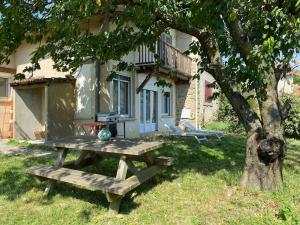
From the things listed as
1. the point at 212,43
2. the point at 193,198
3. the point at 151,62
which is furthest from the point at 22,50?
the point at 193,198

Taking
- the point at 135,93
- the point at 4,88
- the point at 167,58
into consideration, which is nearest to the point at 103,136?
the point at 135,93

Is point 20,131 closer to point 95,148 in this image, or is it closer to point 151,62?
point 151,62

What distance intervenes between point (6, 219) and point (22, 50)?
10.9 meters

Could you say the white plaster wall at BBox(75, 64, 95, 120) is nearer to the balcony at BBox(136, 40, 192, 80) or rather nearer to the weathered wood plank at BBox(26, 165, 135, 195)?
the balcony at BBox(136, 40, 192, 80)

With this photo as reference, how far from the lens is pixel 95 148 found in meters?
4.43

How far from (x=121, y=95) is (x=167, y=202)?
822cm

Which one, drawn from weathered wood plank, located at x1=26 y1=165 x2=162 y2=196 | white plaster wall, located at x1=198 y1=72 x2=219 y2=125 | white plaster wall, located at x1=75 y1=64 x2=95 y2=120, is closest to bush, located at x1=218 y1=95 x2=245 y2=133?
white plaster wall, located at x1=198 y1=72 x2=219 y2=125

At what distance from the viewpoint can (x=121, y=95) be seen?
12.4m

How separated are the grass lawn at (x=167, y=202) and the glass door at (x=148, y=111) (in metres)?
8.08

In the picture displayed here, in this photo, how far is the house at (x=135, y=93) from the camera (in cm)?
1122

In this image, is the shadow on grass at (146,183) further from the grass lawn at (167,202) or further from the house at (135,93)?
the house at (135,93)

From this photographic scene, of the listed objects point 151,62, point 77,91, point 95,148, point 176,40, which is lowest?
point 95,148

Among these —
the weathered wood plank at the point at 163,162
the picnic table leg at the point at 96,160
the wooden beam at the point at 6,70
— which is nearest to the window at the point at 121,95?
the wooden beam at the point at 6,70

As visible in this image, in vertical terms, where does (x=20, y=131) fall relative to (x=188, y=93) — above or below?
below
